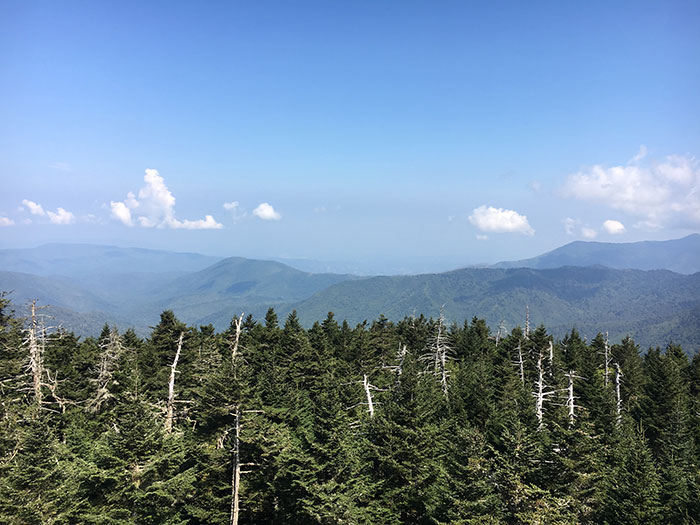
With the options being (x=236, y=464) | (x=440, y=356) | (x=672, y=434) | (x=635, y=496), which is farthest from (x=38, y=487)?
(x=672, y=434)

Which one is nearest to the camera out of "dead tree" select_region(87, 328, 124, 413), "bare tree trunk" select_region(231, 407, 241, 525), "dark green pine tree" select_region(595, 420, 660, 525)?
"dark green pine tree" select_region(595, 420, 660, 525)

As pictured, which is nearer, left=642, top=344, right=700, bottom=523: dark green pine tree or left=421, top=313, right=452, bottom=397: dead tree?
left=642, top=344, right=700, bottom=523: dark green pine tree

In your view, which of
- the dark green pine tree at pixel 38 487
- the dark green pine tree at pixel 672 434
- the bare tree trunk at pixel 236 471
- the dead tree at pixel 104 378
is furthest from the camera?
the dead tree at pixel 104 378

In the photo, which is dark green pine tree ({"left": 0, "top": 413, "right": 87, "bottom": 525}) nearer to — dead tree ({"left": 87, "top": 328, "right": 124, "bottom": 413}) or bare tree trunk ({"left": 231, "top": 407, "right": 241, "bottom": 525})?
bare tree trunk ({"left": 231, "top": 407, "right": 241, "bottom": 525})

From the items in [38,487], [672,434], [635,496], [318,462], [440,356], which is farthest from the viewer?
[440,356]

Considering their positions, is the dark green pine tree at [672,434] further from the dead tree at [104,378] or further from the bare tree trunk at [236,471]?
the dead tree at [104,378]

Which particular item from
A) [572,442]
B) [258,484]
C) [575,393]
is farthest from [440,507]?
[575,393]

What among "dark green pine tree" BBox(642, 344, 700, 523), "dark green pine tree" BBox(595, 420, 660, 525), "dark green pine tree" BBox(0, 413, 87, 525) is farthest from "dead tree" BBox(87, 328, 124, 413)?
"dark green pine tree" BBox(642, 344, 700, 523)

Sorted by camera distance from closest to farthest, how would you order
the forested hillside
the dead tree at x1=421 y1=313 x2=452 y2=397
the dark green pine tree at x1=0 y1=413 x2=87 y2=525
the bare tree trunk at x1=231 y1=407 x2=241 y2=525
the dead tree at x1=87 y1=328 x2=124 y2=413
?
the dark green pine tree at x1=0 y1=413 x2=87 y2=525 → the forested hillside → the bare tree trunk at x1=231 y1=407 x2=241 y2=525 → the dead tree at x1=87 y1=328 x2=124 y2=413 → the dead tree at x1=421 y1=313 x2=452 y2=397

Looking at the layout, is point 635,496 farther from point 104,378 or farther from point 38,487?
point 104,378

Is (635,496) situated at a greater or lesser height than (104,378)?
lesser

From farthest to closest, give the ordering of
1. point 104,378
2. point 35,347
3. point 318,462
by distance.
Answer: point 104,378 → point 35,347 → point 318,462

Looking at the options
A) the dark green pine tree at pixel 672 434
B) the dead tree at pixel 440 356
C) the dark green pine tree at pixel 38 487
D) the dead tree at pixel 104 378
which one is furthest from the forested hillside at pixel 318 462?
the dead tree at pixel 440 356

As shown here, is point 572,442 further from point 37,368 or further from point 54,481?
point 37,368
